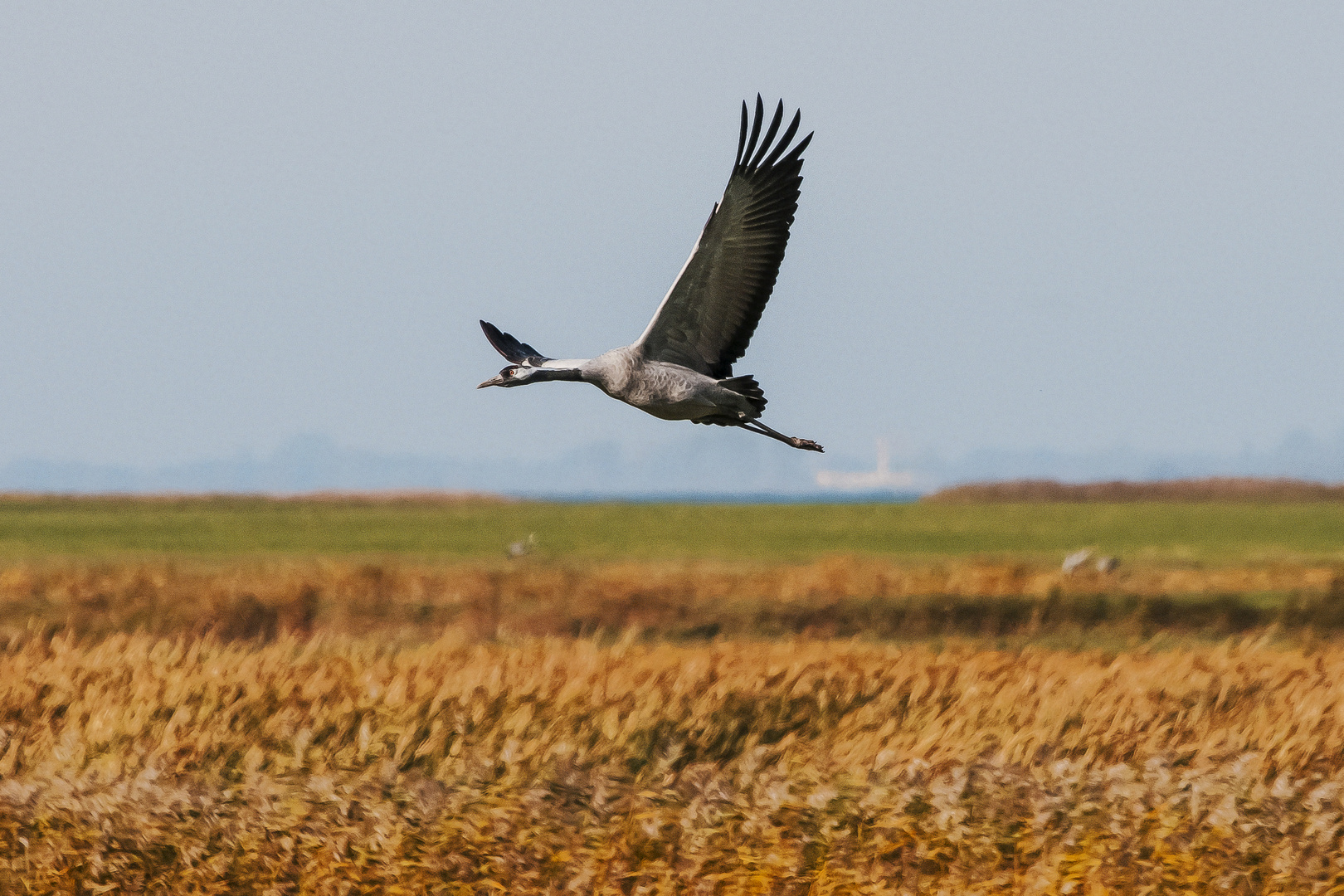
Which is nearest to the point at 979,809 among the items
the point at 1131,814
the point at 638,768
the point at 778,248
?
the point at 1131,814

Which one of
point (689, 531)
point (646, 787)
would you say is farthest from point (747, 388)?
point (689, 531)

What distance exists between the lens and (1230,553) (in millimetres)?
41844

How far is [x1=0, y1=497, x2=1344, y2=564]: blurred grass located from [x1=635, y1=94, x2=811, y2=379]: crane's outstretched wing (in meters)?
28.5

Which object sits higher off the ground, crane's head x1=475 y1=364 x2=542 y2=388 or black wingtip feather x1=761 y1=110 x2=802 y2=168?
black wingtip feather x1=761 y1=110 x2=802 y2=168

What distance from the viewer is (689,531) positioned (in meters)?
57.7

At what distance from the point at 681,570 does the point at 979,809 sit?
21241 millimetres

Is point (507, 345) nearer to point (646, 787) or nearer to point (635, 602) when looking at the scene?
point (646, 787)

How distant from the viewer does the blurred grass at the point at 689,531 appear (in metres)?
43.6

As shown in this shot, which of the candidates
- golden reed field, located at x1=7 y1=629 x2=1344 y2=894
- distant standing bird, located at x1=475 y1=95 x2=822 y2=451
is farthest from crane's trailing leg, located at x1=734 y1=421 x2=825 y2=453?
golden reed field, located at x1=7 y1=629 x2=1344 y2=894

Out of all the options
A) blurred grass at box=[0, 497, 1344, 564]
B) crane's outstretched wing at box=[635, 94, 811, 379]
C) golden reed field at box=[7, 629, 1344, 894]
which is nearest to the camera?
crane's outstretched wing at box=[635, 94, 811, 379]

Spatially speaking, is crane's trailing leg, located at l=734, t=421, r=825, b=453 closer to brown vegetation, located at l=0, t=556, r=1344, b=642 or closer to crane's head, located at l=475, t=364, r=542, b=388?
crane's head, located at l=475, t=364, r=542, b=388

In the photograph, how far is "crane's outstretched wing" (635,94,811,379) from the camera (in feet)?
21.1

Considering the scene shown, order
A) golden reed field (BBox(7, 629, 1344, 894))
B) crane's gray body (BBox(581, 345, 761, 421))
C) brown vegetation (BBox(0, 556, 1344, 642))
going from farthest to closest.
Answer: brown vegetation (BBox(0, 556, 1344, 642)) → golden reed field (BBox(7, 629, 1344, 894)) → crane's gray body (BBox(581, 345, 761, 421))

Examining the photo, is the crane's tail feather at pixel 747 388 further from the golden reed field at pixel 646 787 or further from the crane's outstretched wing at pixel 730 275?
the golden reed field at pixel 646 787
